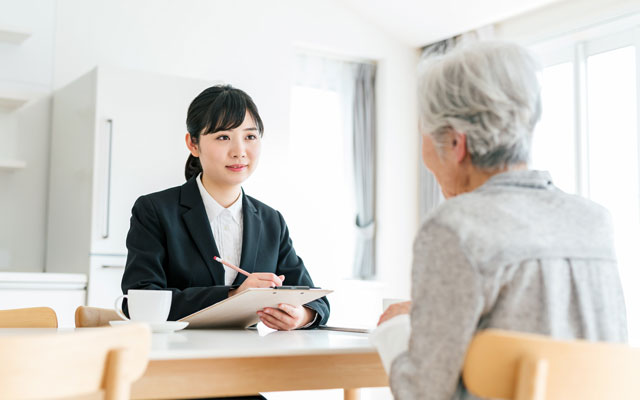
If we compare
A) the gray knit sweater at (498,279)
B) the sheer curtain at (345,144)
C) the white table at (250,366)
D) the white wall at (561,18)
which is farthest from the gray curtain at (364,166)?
the gray knit sweater at (498,279)

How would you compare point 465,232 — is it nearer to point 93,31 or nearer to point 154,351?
point 154,351

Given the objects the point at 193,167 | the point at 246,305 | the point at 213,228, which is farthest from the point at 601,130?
the point at 246,305

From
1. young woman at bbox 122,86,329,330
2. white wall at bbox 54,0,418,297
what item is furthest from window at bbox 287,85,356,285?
young woman at bbox 122,86,329,330

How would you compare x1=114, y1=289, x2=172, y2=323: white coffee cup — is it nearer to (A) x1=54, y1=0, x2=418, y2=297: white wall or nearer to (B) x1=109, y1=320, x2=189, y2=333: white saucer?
(B) x1=109, y1=320, x2=189, y2=333: white saucer

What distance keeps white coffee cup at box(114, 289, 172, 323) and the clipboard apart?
0.10 metres

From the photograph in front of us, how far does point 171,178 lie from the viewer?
3.62m

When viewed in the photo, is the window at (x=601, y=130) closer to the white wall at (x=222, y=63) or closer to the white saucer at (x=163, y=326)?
the white wall at (x=222, y=63)

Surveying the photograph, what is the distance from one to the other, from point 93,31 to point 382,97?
1.99 m

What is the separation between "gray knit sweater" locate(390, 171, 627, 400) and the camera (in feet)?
3.48

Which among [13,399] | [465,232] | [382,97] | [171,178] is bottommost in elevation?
[13,399]

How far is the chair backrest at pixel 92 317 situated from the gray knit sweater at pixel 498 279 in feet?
3.76

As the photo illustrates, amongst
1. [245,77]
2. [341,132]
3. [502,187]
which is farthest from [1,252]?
[502,187]

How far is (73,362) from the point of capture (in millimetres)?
1050

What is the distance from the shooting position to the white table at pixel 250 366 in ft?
4.05
